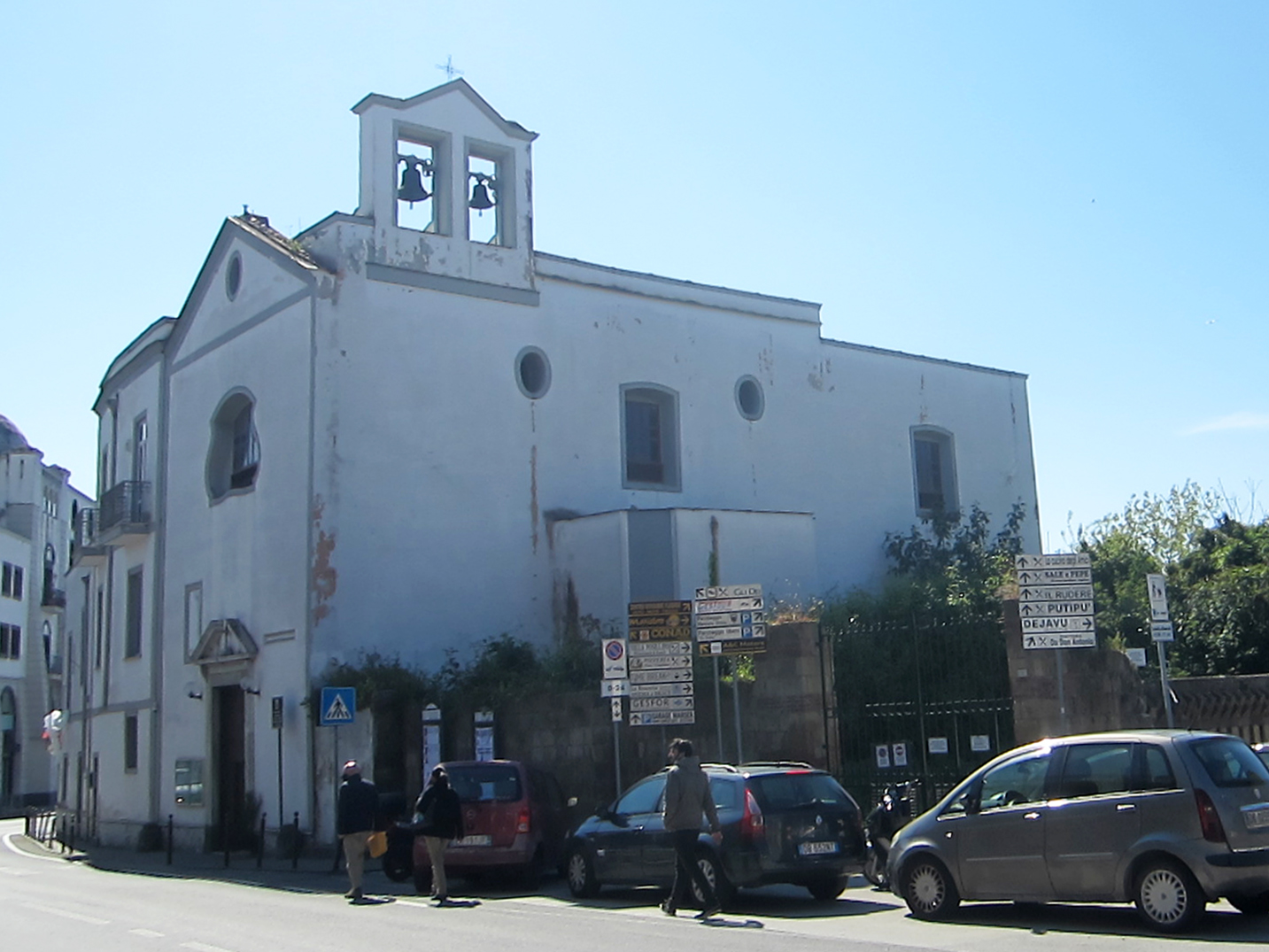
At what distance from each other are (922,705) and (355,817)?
697 cm

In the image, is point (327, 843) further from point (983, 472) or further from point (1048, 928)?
point (983, 472)

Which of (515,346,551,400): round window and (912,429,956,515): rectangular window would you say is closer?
(515,346,551,400): round window

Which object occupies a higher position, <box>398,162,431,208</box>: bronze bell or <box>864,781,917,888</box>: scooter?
<box>398,162,431,208</box>: bronze bell

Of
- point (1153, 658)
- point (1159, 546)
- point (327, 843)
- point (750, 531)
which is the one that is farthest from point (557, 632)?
point (1159, 546)

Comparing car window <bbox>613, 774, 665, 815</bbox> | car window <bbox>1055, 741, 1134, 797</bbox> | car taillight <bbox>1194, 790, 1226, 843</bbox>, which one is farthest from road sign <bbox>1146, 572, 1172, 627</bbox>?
car window <bbox>613, 774, 665, 815</bbox>

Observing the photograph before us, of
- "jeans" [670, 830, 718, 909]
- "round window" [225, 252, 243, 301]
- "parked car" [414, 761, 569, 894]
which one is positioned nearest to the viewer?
"jeans" [670, 830, 718, 909]

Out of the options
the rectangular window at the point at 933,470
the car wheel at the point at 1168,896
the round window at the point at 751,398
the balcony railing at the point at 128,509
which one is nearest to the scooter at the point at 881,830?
the car wheel at the point at 1168,896

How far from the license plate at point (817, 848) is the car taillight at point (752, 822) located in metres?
0.42

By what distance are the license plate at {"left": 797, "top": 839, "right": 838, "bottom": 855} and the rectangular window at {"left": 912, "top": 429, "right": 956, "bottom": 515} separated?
1935 cm

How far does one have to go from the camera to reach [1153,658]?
2547 cm

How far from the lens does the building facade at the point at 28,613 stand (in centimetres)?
6172

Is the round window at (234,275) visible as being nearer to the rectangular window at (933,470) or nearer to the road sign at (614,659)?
the road sign at (614,659)

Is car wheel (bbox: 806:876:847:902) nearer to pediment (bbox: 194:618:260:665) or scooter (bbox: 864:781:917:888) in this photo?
scooter (bbox: 864:781:917:888)

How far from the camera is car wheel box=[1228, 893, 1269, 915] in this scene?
11.0 meters
